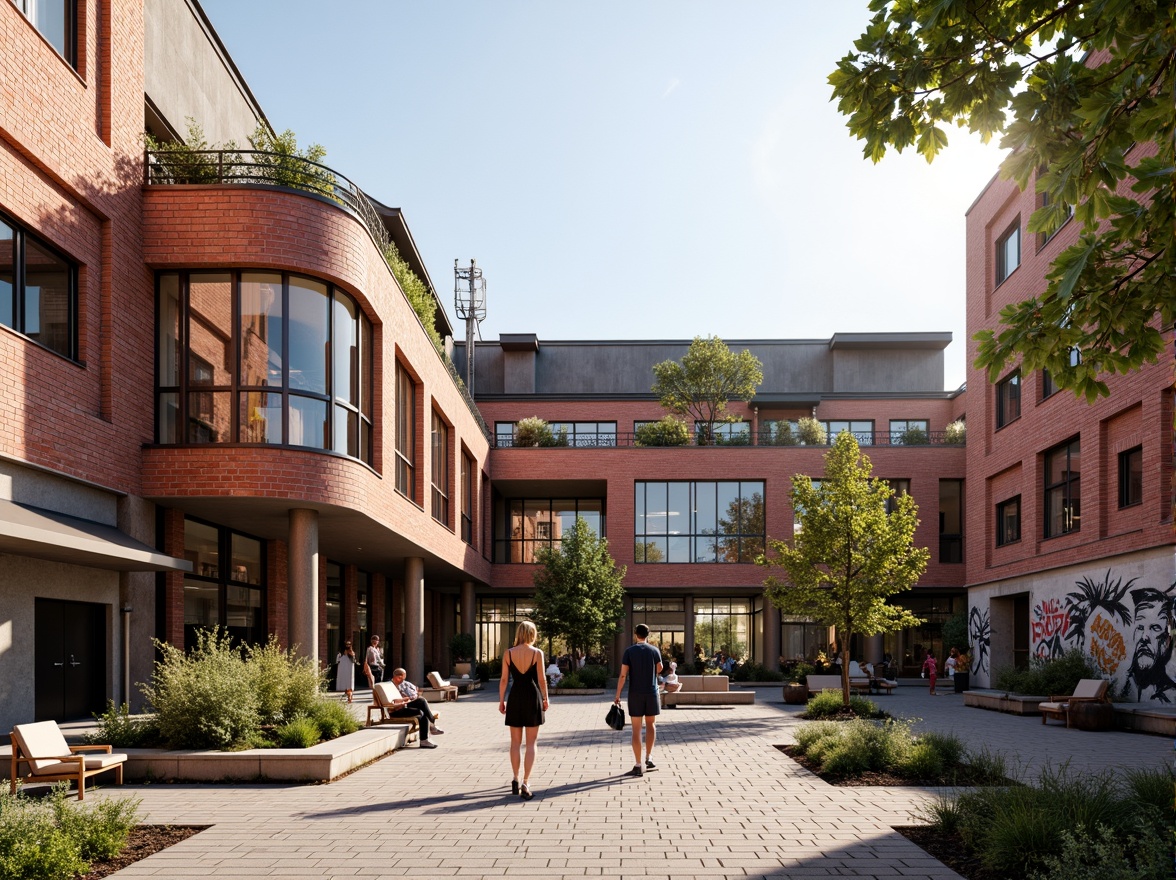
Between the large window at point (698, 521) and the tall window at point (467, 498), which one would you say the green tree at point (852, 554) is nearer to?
the tall window at point (467, 498)

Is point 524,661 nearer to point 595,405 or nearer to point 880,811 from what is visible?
point 880,811

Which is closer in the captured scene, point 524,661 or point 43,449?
point 524,661

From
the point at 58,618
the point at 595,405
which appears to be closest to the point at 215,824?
the point at 58,618

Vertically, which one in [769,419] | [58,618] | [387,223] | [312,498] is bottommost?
[58,618]

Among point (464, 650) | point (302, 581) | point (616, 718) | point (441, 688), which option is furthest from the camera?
point (464, 650)

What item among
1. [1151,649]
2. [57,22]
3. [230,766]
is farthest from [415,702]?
[1151,649]

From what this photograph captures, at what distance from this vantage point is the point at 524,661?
36.3 feet

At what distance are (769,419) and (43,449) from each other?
1530 inches

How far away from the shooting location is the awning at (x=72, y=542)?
1199 centimetres

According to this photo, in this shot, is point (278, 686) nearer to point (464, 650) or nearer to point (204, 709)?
point (204, 709)

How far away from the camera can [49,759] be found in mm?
10453

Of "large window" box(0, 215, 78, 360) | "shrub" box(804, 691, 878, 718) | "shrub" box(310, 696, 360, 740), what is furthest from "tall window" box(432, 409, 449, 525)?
"large window" box(0, 215, 78, 360)

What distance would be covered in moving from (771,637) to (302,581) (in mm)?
24480

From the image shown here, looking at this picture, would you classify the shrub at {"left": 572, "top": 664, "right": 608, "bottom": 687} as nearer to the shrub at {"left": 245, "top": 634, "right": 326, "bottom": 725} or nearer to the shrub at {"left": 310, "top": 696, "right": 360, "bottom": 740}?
the shrub at {"left": 310, "top": 696, "right": 360, "bottom": 740}
